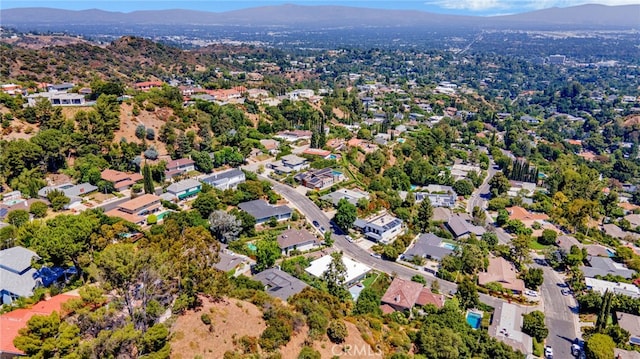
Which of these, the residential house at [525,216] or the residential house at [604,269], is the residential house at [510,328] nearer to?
the residential house at [604,269]

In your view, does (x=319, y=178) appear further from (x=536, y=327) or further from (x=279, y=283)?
(x=536, y=327)

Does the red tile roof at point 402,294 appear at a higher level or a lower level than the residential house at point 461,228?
higher

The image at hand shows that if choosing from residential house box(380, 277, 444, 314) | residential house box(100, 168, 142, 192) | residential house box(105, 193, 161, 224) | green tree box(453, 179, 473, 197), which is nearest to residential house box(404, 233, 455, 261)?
residential house box(380, 277, 444, 314)

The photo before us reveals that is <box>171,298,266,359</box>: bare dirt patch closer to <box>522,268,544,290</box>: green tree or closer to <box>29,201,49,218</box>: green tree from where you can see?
<box>522,268,544,290</box>: green tree

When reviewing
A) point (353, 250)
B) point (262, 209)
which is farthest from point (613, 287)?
point (262, 209)

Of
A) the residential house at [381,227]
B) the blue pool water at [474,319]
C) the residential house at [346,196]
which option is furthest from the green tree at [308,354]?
the residential house at [346,196]

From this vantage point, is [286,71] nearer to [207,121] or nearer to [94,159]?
[207,121]
